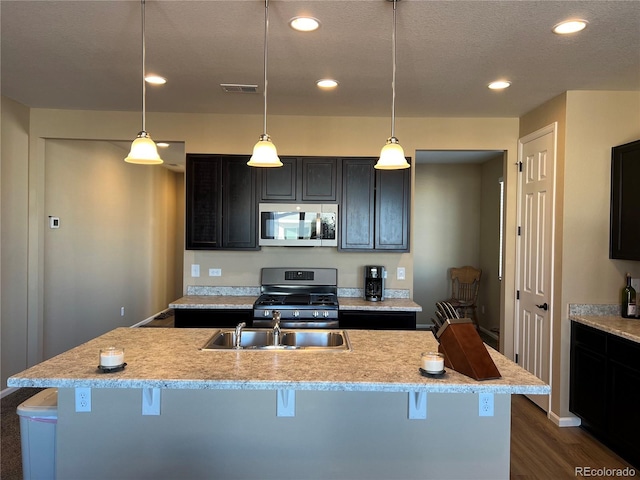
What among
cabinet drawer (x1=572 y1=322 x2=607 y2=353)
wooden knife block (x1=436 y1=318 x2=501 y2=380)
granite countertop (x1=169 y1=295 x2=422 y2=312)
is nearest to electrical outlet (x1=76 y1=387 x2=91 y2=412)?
wooden knife block (x1=436 y1=318 x2=501 y2=380)

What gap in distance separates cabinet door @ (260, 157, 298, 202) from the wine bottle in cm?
278

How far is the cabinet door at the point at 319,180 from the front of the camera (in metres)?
4.15

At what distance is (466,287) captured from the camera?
263 inches

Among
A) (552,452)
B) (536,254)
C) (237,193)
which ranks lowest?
(552,452)

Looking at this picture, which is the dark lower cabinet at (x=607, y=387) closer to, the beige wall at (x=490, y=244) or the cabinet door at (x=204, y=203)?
the beige wall at (x=490, y=244)

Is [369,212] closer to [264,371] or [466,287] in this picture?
[264,371]

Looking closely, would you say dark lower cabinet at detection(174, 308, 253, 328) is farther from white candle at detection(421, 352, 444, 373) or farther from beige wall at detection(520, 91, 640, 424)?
beige wall at detection(520, 91, 640, 424)

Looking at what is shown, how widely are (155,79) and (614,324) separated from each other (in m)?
3.78

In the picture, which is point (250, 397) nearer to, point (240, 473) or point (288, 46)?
point (240, 473)

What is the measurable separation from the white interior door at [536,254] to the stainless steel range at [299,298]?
175 cm

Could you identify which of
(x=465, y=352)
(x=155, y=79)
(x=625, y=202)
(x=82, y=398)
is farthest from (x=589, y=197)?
(x=82, y=398)

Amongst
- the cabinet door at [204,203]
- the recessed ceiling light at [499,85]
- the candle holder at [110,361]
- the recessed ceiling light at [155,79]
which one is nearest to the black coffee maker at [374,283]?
the cabinet door at [204,203]

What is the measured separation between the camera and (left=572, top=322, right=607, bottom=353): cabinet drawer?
3.11 meters

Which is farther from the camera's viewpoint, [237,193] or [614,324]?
[237,193]
